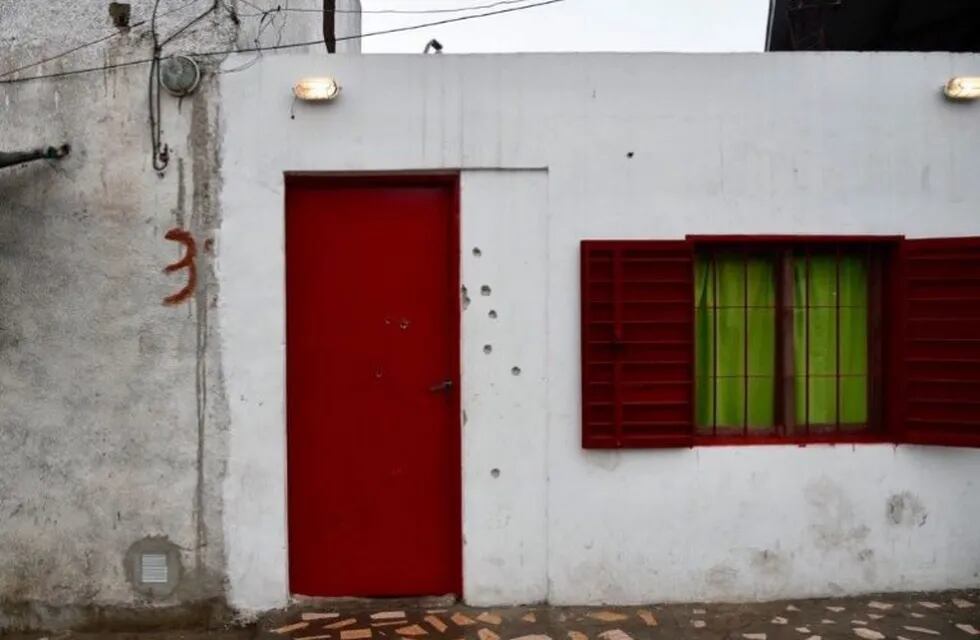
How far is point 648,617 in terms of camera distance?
162 inches

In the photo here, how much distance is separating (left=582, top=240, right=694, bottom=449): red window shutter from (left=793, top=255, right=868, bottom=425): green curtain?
74cm

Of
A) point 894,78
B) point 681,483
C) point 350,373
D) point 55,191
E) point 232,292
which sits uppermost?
point 894,78

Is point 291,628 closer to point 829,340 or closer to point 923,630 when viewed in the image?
point 923,630

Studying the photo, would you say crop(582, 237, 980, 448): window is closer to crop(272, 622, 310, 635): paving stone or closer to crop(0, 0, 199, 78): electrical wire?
crop(272, 622, 310, 635): paving stone

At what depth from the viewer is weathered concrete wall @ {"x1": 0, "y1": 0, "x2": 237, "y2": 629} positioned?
13.5 ft

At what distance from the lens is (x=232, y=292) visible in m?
4.12

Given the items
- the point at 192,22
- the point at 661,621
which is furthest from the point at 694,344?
the point at 192,22

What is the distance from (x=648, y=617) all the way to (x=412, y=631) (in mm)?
1316

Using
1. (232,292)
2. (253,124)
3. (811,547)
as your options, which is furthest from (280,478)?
(811,547)

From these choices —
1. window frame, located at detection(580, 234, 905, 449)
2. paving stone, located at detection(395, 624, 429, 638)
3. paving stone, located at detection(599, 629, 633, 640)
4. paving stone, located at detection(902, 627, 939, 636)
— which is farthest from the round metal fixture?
paving stone, located at detection(902, 627, 939, 636)

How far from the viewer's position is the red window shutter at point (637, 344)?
4180 millimetres

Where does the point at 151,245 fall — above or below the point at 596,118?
below

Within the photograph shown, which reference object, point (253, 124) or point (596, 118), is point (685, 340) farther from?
point (253, 124)

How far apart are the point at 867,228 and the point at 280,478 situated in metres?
3.69
